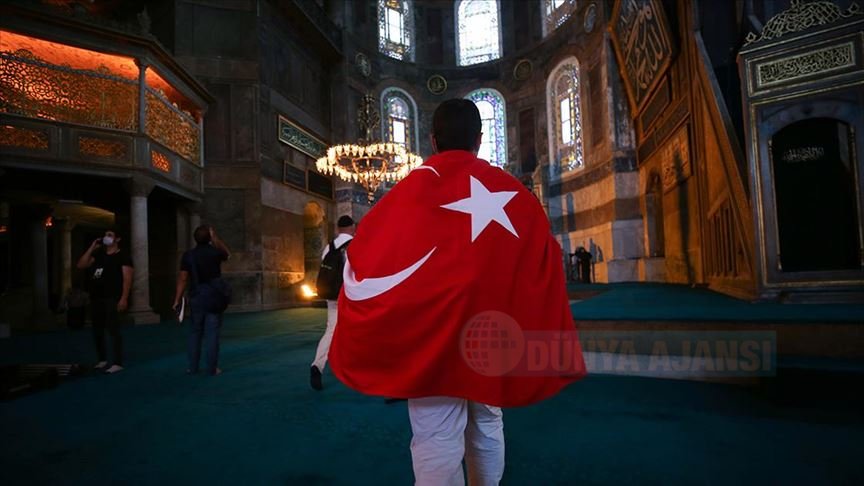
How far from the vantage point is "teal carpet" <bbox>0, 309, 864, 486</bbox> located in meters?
2.14

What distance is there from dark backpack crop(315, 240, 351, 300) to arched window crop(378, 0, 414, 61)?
63.8 ft

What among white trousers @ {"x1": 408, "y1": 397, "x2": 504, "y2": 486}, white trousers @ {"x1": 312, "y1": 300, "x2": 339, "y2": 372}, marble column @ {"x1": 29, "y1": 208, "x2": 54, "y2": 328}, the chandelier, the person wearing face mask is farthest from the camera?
the chandelier

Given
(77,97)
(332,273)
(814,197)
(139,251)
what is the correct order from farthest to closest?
(139,251)
(77,97)
(814,197)
(332,273)

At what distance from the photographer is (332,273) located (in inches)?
145

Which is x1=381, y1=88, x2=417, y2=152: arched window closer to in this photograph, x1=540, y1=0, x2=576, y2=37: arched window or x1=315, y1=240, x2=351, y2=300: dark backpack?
x1=540, y1=0, x2=576, y2=37: arched window

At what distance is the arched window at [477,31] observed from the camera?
72.6ft

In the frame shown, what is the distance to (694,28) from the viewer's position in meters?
7.13

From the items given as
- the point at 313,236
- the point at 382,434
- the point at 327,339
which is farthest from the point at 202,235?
the point at 313,236

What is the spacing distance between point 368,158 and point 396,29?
37.8 ft

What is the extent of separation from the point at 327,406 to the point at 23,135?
8.35 m

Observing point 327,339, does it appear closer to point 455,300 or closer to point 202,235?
point 202,235

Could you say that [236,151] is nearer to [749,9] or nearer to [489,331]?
[749,9]

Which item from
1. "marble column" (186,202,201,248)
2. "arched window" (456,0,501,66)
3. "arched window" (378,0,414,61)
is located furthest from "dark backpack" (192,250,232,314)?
"arched window" (456,0,501,66)

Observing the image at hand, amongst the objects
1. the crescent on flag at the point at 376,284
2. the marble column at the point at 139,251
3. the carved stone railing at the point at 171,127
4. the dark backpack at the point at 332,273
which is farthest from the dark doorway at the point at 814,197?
the carved stone railing at the point at 171,127
